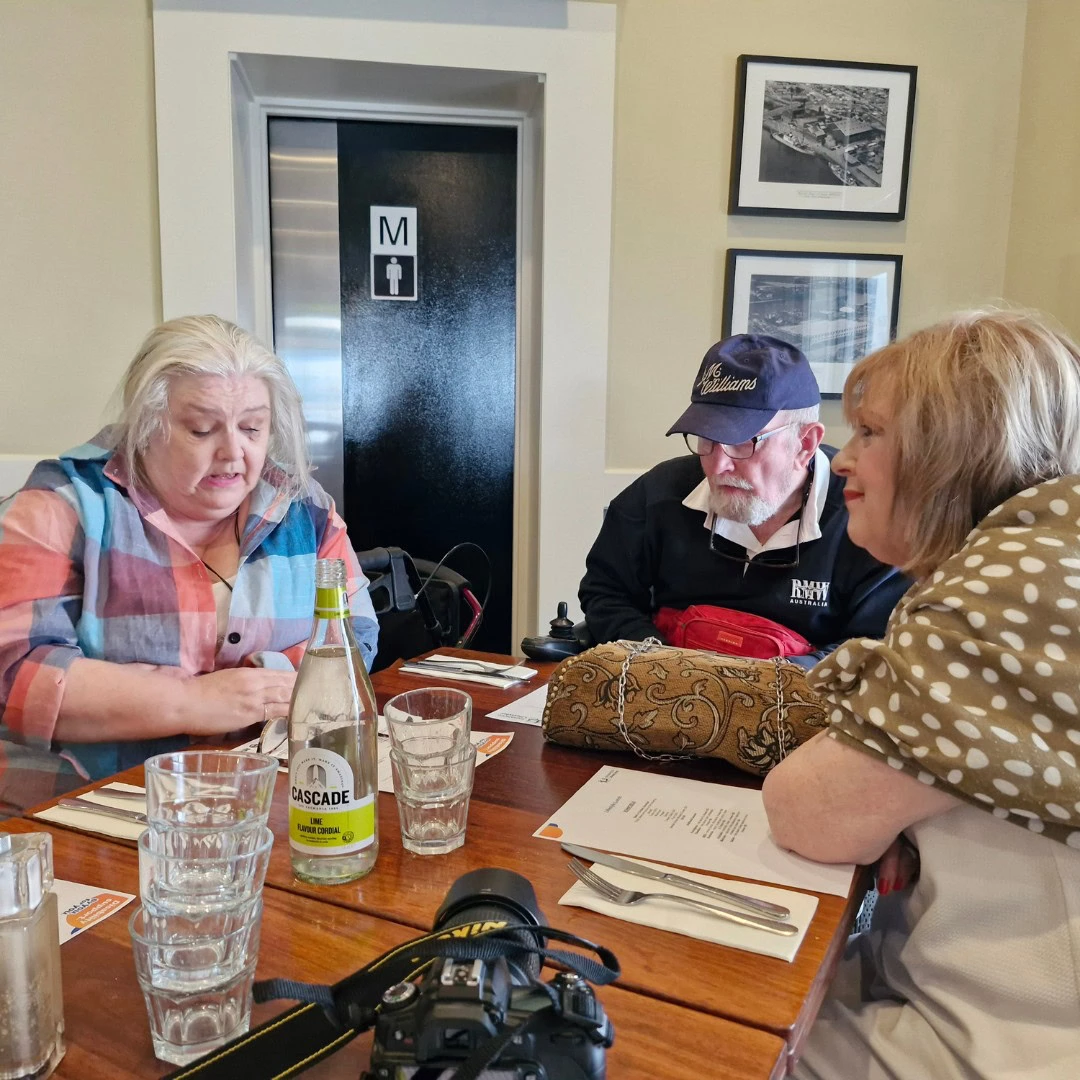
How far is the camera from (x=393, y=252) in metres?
2.93

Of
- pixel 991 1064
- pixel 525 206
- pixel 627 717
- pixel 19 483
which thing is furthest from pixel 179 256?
pixel 991 1064

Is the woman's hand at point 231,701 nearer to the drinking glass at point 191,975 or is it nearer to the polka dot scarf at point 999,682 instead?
the drinking glass at point 191,975

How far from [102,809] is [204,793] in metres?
0.34

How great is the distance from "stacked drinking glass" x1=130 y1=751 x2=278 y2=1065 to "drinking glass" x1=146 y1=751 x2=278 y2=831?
0.11 feet

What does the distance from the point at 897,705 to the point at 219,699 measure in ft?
2.82

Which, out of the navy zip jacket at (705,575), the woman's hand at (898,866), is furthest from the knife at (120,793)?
the navy zip jacket at (705,575)

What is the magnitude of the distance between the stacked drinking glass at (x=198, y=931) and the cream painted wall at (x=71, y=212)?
2.31 metres

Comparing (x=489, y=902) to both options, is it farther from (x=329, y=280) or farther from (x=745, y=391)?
(x=329, y=280)

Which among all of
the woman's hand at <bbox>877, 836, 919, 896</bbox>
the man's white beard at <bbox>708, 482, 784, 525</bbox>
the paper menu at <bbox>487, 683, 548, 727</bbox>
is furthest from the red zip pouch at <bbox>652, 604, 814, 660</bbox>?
the woman's hand at <bbox>877, 836, 919, 896</bbox>

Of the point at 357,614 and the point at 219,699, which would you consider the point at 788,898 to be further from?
the point at 357,614

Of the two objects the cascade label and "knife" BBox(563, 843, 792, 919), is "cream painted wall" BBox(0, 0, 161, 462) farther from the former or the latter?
"knife" BBox(563, 843, 792, 919)

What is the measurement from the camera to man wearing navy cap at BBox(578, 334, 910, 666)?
1725 millimetres

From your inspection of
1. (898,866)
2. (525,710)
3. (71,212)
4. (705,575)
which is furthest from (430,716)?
→ (71,212)

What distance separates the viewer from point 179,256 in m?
2.52
